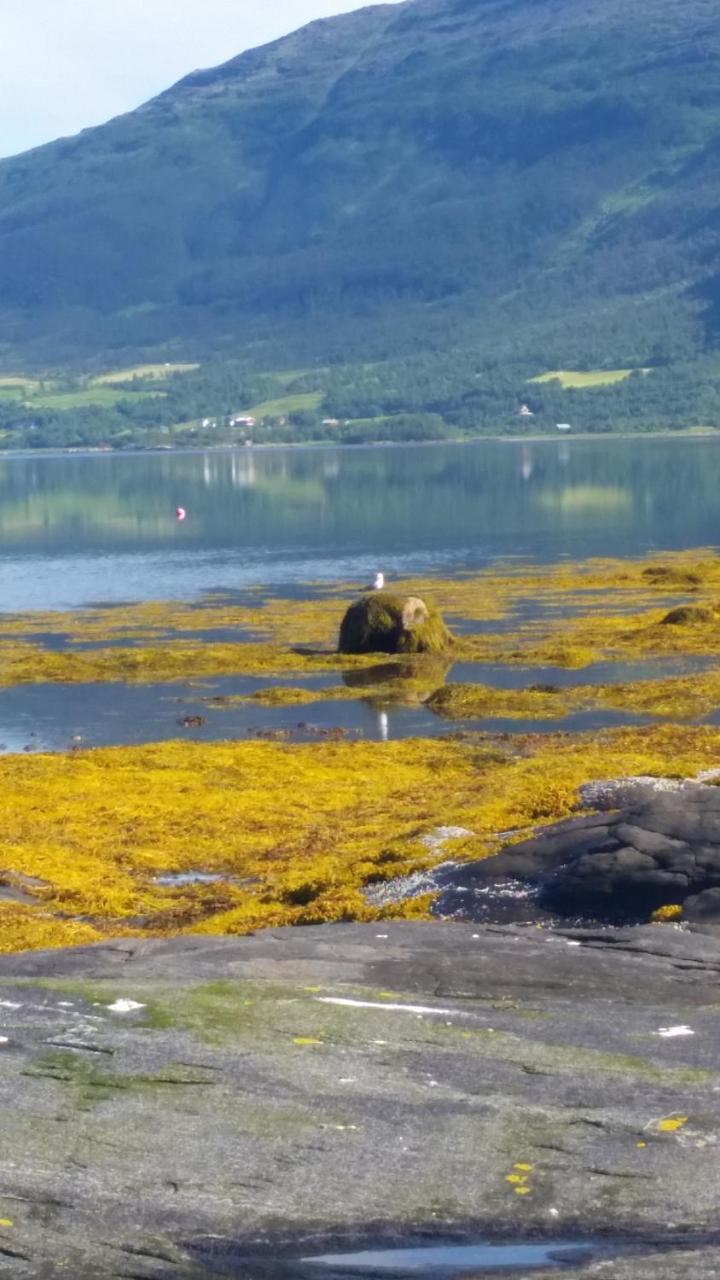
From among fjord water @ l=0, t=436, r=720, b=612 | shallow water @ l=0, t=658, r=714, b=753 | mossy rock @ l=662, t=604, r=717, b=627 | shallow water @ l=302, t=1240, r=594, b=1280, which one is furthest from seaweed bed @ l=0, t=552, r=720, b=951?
fjord water @ l=0, t=436, r=720, b=612

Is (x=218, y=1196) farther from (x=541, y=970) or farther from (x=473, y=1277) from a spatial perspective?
(x=541, y=970)

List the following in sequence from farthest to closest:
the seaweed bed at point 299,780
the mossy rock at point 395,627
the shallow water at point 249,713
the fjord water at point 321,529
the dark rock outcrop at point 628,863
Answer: the fjord water at point 321,529 < the mossy rock at point 395,627 < the shallow water at point 249,713 < the seaweed bed at point 299,780 < the dark rock outcrop at point 628,863

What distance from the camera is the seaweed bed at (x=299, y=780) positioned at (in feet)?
89.7

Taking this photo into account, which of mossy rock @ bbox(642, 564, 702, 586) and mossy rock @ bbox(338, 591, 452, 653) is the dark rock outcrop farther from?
mossy rock @ bbox(642, 564, 702, 586)

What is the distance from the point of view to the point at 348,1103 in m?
17.7

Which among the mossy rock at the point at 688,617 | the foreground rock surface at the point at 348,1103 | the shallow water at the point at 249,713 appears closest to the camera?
the foreground rock surface at the point at 348,1103

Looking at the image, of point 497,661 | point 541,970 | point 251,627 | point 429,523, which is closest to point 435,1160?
point 541,970

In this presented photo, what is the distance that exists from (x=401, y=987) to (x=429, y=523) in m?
108

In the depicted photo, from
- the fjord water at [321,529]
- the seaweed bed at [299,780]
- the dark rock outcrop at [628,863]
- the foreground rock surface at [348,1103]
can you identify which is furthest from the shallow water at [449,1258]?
the fjord water at [321,529]

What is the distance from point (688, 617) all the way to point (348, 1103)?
44.6m

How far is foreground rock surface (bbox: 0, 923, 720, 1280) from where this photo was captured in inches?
625

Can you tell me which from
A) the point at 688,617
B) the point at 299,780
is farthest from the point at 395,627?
the point at 299,780

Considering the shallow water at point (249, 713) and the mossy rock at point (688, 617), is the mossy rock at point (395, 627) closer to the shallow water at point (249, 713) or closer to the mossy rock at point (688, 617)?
the shallow water at point (249, 713)

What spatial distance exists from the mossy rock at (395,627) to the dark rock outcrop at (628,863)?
2956 centimetres
